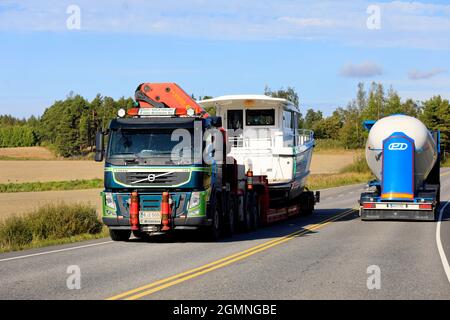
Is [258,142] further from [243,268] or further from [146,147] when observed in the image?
[243,268]

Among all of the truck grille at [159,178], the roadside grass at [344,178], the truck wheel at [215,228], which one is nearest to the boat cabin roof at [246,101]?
the truck wheel at [215,228]

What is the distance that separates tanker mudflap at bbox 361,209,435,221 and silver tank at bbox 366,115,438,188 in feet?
3.84

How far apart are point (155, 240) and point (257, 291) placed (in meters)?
8.43

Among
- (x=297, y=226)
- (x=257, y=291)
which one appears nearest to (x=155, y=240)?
(x=297, y=226)

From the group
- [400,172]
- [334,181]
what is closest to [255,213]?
[400,172]

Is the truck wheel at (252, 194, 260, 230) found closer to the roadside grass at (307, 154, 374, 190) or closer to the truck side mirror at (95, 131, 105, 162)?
the truck side mirror at (95, 131, 105, 162)

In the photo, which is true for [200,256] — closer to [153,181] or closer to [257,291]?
[153,181]

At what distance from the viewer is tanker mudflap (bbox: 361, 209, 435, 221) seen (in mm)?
25234

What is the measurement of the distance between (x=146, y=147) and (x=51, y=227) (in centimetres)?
434

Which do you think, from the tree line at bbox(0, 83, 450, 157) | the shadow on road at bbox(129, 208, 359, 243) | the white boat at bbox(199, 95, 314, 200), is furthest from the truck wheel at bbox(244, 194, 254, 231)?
the tree line at bbox(0, 83, 450, 157)

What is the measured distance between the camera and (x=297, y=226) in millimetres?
23734

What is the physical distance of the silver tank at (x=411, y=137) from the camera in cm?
2567

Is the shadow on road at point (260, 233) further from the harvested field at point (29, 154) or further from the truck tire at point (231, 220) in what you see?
the harvested field at point (29, 154)
